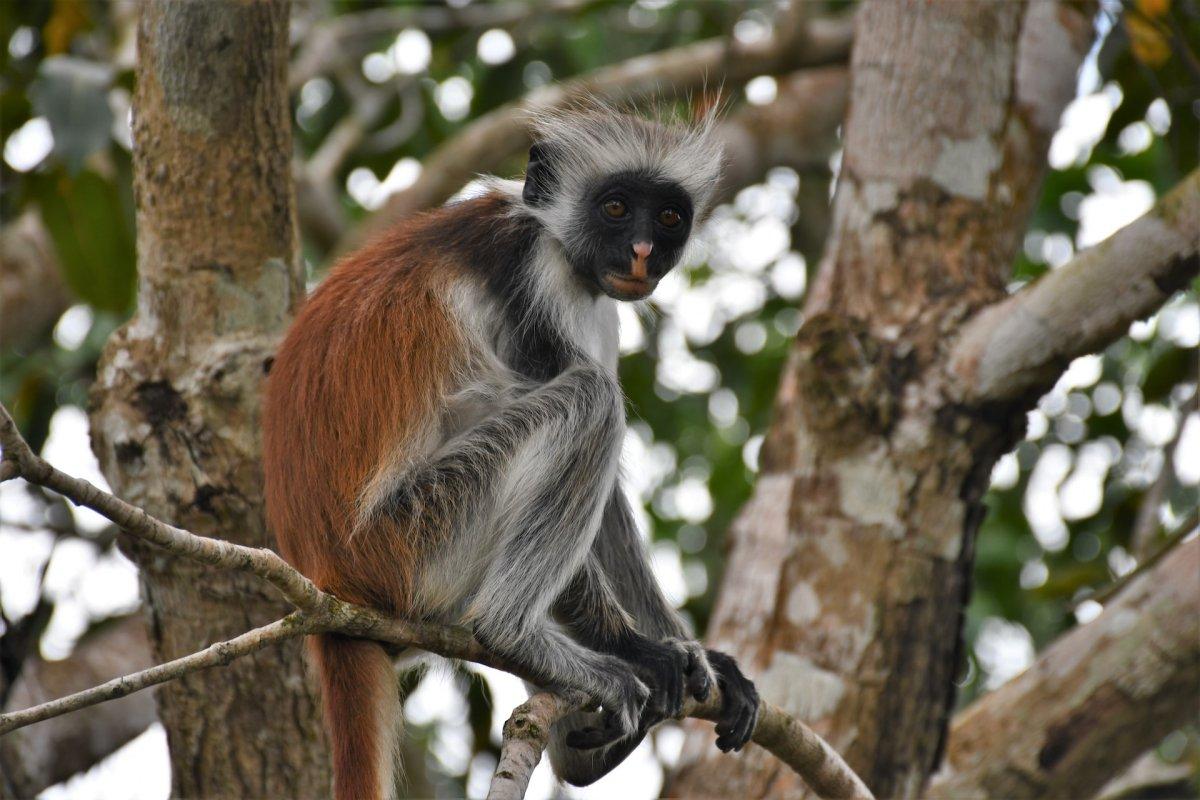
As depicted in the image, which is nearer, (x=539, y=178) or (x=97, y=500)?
(x=97, y=500)

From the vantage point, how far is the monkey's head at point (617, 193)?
4180mm

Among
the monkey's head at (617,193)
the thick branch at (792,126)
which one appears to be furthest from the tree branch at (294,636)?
the thick branch at (792,126)

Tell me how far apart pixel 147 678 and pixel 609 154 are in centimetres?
279

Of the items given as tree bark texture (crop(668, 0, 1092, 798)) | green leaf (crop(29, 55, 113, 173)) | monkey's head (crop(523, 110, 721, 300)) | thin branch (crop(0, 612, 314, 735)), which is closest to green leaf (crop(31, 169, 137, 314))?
green leaf (crop(29, 55, 113, 173))

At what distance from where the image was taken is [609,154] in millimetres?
4535

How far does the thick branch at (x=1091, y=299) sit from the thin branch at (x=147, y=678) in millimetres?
Answer: 2683

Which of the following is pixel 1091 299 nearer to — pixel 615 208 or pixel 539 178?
pixel 615 208

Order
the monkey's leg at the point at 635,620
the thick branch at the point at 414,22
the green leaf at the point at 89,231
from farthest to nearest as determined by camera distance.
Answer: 1. the thick branch at the point at 414,22
2. the green leaf at the point at 89,231
3. the monkey's leg at the point at 635,620

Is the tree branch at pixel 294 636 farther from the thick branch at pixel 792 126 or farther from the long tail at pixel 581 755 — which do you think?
the thick branch at pixel 792 126

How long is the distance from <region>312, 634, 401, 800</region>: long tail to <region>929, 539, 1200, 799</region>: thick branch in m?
2.18

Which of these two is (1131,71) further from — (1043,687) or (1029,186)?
(1043,687)

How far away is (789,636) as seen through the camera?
448cm

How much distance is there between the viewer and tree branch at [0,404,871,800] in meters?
2.15

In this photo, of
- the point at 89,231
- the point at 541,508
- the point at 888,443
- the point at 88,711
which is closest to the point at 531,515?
the point at 541,508
